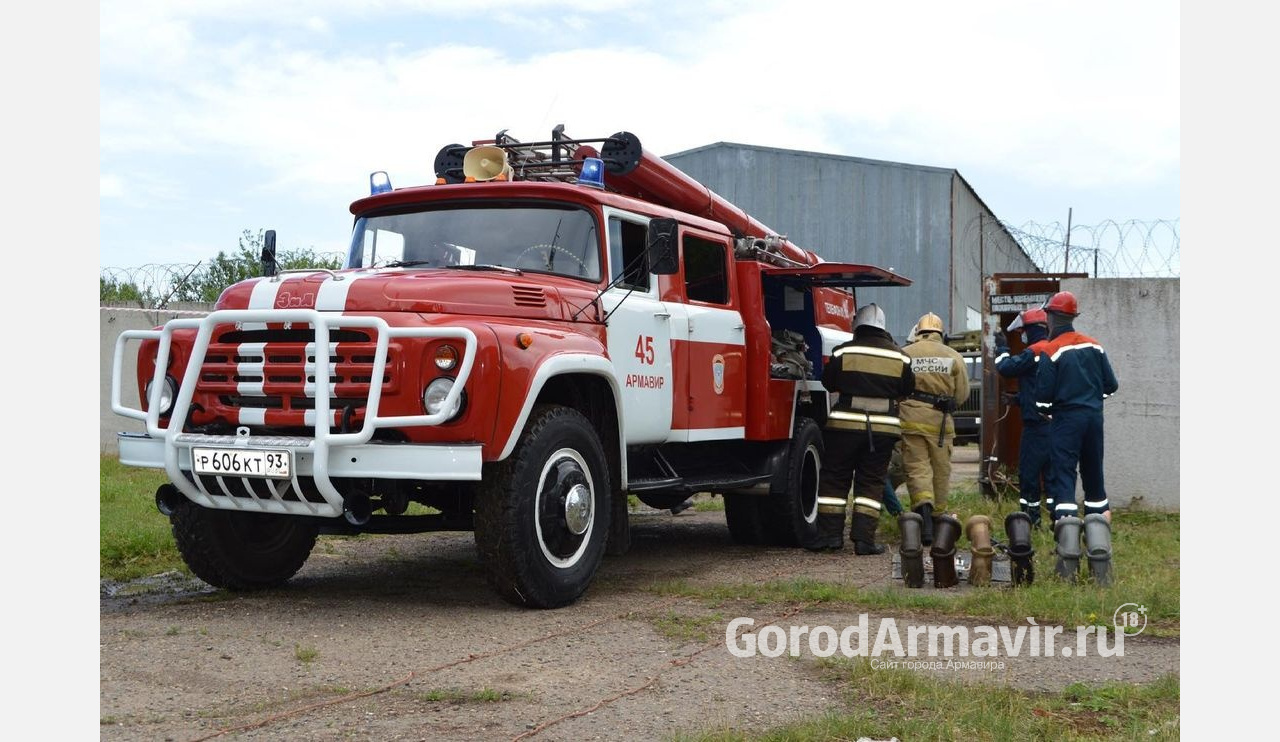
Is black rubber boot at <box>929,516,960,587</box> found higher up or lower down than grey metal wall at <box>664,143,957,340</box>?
lower down

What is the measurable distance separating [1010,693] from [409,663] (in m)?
2.53

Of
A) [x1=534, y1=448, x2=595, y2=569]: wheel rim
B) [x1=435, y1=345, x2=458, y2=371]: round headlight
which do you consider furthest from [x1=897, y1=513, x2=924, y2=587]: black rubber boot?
[x1=435, y1=345, x2=458, y2=371]: round headlight

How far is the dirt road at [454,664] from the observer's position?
4445 millimetres

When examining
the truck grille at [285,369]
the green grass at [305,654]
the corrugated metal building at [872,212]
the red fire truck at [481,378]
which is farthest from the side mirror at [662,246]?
the corrugated metal building at [872,212]

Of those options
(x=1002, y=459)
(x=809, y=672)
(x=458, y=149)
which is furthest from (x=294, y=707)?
(x=1002, y=459)

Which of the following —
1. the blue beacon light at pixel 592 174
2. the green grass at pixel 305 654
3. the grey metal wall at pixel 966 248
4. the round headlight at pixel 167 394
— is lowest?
the green grass at pixel 305 654

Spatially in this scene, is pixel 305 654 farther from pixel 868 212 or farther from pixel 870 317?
pixel 868 212

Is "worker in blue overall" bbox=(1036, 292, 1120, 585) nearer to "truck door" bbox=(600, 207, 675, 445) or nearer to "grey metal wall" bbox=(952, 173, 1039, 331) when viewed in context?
"truck door" bbox=(600, 207, 675, 445)

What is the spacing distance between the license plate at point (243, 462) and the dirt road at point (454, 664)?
0.79 m

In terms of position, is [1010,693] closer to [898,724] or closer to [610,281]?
[898,724]

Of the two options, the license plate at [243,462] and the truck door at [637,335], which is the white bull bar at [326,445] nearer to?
the license plate at [243,462]

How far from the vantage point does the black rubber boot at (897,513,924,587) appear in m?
7.29

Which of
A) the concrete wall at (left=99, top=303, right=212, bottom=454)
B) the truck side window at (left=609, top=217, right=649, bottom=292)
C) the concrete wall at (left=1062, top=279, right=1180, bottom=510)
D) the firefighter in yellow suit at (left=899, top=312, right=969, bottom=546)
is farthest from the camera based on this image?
the concrete wall at (left=99, top=303, right=212, bottom=454)

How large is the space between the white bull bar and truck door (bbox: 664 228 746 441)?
2.46m
